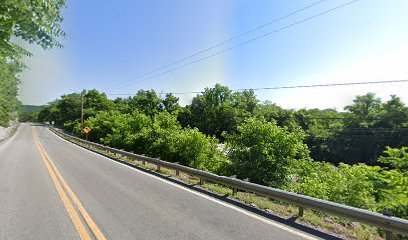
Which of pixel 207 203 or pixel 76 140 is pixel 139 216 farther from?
pixel 76 140

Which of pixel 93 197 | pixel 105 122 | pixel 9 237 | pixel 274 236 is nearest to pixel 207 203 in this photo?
pixel 274 236

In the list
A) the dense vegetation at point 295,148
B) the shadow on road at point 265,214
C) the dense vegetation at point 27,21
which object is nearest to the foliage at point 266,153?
the dense vegetation at point 295,148

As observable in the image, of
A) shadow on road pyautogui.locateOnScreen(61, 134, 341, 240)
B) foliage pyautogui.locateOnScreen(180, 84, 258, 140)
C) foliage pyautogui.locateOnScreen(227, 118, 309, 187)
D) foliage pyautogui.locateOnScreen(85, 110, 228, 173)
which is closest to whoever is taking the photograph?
shadow on road pyautogui.locateOnScreen(61, 134, 341, 240)

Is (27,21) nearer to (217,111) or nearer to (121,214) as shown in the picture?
(121,214)

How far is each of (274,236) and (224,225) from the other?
1.06 m

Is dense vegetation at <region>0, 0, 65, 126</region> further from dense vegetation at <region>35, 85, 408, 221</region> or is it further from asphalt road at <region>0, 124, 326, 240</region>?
dense vegetation at <region>35, 85, 408, 221</region>

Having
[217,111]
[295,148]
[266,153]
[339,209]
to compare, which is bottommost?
[339,209]

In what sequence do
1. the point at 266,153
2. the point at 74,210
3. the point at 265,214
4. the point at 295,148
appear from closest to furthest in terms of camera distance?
the point at 265,214, the point at 74,210, the point at 266,153, the point at 295,148

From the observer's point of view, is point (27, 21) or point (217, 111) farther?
point (217, 111)

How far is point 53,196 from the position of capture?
7.84 meters

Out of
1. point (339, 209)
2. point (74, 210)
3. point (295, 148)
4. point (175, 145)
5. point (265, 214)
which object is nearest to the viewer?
point (339, 209)

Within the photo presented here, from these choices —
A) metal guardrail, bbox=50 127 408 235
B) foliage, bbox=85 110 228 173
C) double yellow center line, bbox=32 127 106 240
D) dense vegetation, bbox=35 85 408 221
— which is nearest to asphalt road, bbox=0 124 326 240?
double yellow center line, bbox=32 127 106 240

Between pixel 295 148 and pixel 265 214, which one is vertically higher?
pixel 295 148

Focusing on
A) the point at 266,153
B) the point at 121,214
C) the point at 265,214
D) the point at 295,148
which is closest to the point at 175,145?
the point at 266,153
